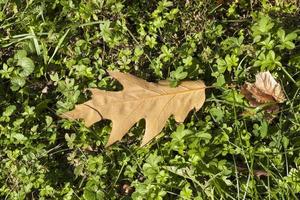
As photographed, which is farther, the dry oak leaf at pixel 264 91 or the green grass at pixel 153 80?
the dry oak leaf at pixel 264 91

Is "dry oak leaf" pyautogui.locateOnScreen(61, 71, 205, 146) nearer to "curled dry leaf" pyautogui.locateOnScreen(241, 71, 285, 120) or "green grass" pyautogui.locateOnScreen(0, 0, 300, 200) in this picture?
"green grass" pyautogui.locateOnScreen(0, 0, 300, 200)

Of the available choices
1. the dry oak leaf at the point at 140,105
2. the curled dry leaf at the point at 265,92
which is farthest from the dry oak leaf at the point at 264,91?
the dry oak leaf at the point at 140,105

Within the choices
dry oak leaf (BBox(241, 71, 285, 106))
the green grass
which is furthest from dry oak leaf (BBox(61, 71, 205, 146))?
dry oak leaf (BBox(241, 71, 285, 106))

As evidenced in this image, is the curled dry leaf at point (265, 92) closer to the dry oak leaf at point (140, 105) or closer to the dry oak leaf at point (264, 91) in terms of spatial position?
the dry oak leaf at point (264, 91)

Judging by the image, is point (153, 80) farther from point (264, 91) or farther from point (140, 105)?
point (264, 91)

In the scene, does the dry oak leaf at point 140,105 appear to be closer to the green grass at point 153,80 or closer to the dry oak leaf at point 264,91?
the green grass at point 153,80
